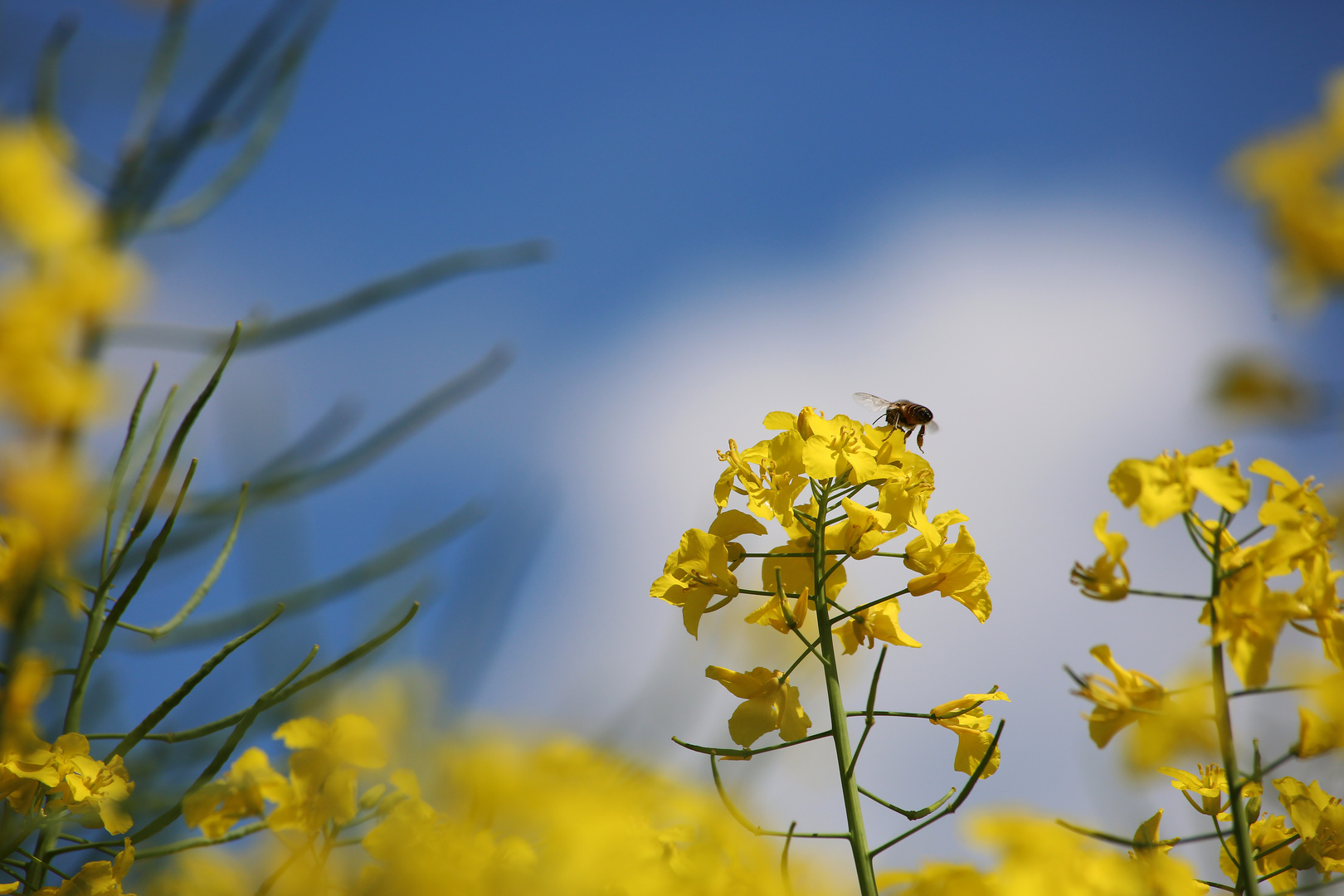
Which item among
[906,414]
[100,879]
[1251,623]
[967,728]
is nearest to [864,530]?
[967,728]

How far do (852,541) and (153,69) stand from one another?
1.96m

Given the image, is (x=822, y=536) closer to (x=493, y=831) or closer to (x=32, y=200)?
(x=493, y=831)

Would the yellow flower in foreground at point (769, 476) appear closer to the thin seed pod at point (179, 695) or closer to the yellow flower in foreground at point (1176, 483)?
the yellow flower in foreground at point (1176, 483)

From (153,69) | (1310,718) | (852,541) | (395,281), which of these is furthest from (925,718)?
(153,69)

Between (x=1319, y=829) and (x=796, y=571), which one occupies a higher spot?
(x=796, y=571)

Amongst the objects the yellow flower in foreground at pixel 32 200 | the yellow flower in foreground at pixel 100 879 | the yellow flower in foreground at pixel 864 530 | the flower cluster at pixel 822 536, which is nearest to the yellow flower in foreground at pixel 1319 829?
the flower cluster at pixel 822 536

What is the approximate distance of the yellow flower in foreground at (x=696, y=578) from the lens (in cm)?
133

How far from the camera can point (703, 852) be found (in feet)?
3.69

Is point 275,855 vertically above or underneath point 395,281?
underneath

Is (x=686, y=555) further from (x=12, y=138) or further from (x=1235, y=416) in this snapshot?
(x=12, y=138)

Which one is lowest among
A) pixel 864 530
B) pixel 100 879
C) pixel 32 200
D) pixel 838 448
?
pixel 100 879

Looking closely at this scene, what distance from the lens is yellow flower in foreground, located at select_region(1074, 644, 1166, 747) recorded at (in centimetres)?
112

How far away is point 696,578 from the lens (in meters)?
1.34

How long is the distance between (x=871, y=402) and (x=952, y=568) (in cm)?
162
